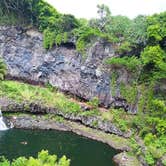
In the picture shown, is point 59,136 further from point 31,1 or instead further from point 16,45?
point 31,1

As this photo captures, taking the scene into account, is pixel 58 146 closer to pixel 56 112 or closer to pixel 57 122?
pixel 57 122

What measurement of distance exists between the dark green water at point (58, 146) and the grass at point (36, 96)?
5.65 meters

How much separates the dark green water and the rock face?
10.7 meters

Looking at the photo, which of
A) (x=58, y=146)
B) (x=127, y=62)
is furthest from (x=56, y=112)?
(x=127, y=62)

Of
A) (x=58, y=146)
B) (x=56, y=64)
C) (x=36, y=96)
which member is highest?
(x=56, y=64)

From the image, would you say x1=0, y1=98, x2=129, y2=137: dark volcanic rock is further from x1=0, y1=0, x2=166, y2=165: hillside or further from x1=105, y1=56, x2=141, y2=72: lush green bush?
x1=105, y1=56, x2=141, y2=72: lush green bush

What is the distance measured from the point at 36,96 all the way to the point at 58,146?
1313cm

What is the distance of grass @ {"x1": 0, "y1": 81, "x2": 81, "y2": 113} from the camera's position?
59.6m

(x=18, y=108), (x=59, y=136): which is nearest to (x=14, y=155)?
(x=59, y=136)

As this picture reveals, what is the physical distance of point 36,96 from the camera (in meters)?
60.9

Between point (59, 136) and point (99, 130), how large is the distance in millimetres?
5867

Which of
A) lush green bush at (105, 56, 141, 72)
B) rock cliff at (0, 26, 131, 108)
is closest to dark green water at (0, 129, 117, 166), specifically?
rock cliff at (0, 26, 131, 108)

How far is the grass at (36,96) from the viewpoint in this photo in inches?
2345

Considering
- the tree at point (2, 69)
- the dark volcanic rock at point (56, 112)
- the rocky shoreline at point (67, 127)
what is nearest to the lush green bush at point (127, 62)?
the dark volcanic rock at point (56, 112)
